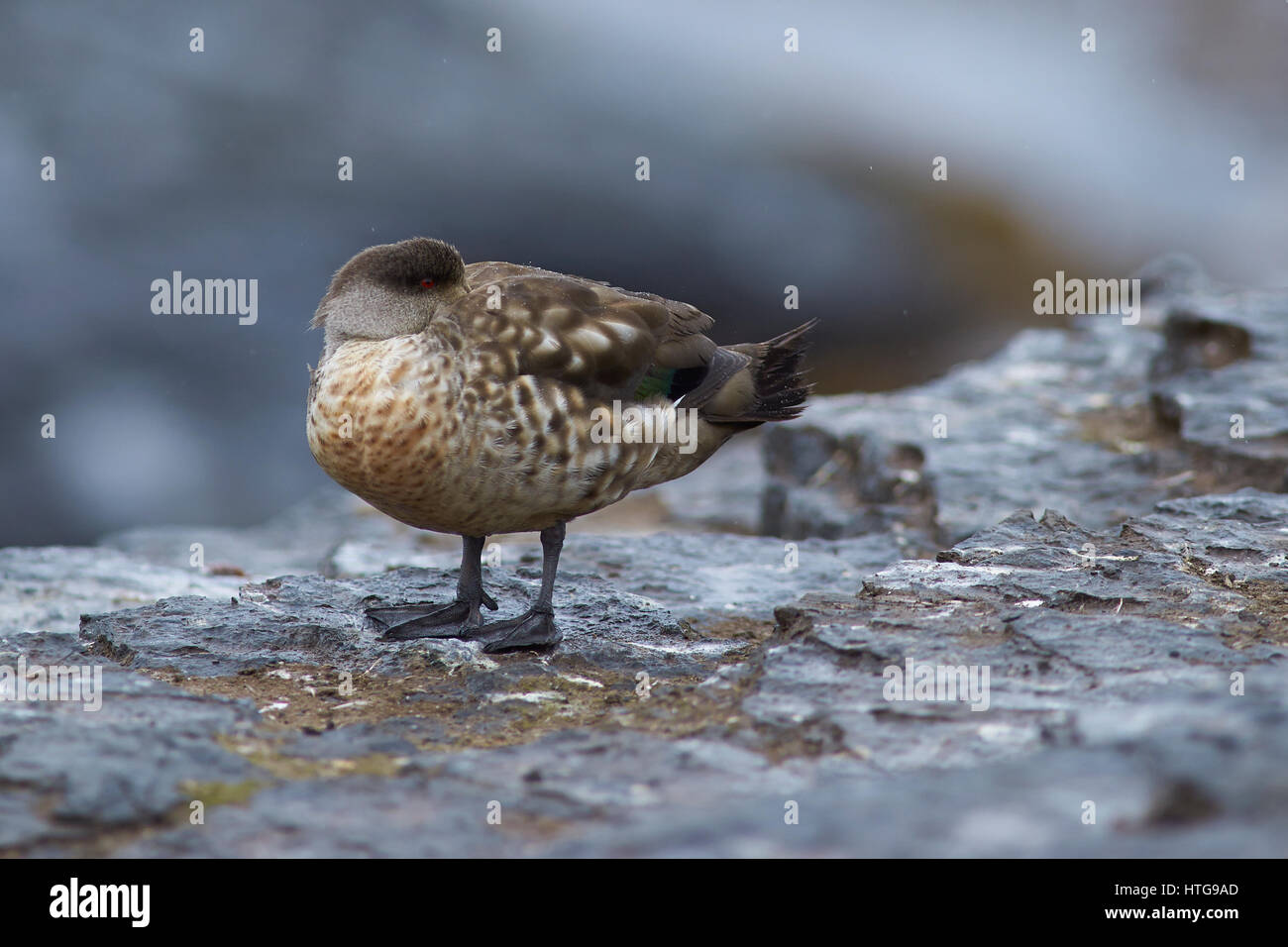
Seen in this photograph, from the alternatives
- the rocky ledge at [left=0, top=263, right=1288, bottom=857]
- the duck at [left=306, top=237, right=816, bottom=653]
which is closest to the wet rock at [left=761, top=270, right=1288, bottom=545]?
the rocky ledge at [left=0, top=263, right=1288, bottom=857]

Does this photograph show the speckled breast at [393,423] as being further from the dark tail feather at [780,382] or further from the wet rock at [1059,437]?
the wet rock at [1059,437]

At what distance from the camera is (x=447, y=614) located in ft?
16.6

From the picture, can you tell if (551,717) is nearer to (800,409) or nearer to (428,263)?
(428,263)

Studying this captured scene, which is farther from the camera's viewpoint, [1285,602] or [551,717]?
[1285,602]

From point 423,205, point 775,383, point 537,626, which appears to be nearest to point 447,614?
point 537,626

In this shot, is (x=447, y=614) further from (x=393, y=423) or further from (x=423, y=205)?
(x=423, y=205)

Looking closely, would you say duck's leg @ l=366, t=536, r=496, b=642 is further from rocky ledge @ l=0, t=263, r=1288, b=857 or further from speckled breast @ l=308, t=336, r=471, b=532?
speckled breast @ l=308, t=336, r=471, b=532

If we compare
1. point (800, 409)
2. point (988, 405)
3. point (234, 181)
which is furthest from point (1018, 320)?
point (800, 409)

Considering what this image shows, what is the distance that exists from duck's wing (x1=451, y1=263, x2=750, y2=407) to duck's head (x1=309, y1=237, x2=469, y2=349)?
0.11 meters

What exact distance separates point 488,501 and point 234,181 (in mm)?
10231

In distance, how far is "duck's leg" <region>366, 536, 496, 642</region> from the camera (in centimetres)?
491

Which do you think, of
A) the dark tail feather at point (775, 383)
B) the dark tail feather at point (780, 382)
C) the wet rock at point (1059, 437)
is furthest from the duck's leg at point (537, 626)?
the wet rock at point (1059, 437)

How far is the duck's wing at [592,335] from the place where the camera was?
4699 millimetres

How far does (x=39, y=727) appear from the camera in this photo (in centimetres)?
330
